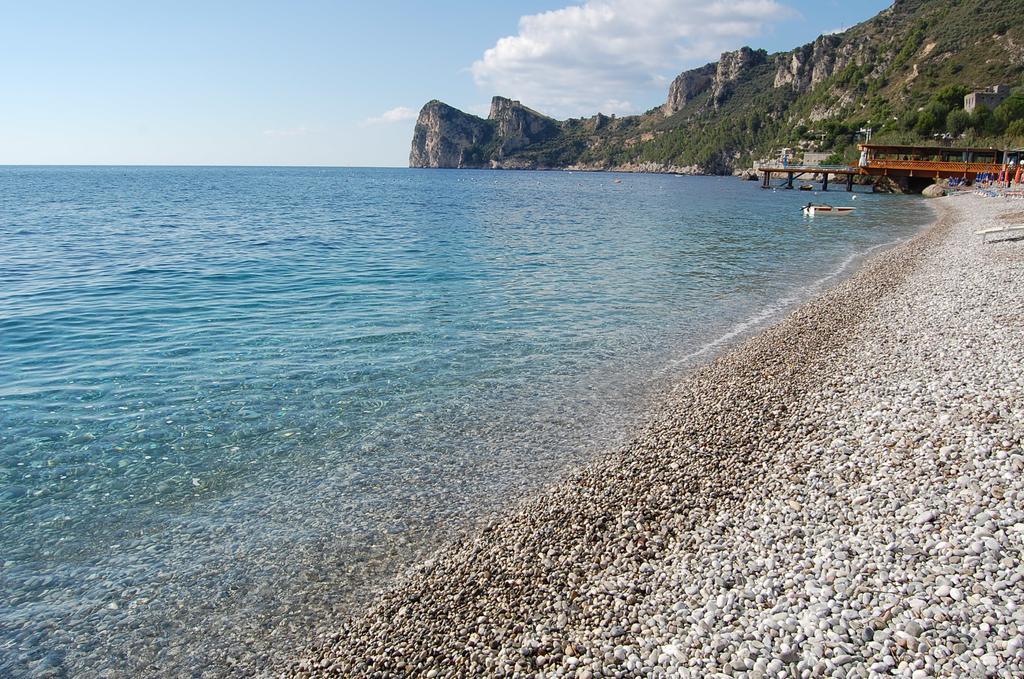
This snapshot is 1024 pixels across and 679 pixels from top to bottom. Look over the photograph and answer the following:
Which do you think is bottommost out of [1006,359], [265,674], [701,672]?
[265,674]

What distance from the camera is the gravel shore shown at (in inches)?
220

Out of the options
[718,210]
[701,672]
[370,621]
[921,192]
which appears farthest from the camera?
[921,192]

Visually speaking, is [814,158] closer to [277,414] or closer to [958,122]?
[958,122]

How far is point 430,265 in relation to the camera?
3108 cm

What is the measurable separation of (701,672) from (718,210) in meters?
68.1

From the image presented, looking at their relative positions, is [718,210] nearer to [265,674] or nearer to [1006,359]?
[1006,359]

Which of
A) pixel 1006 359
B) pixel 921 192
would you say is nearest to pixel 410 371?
pixel 1006 359

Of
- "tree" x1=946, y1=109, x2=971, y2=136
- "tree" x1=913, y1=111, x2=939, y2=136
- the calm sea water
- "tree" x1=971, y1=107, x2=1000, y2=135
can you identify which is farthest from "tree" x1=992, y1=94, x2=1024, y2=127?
the calm sea water

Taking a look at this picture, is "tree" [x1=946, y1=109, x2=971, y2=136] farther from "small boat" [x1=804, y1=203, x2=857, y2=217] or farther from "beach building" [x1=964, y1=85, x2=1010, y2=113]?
"small boat" [x1=804, y1=203, x2=857, y2=217]

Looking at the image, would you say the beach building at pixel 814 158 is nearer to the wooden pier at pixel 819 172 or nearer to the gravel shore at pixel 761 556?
the wooden pier at pixel 819 172

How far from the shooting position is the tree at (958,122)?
344 feet

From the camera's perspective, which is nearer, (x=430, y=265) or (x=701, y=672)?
(x=701, y=672)

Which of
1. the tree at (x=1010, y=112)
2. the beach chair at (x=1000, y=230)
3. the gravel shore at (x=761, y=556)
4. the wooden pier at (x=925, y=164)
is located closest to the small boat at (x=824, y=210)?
the beach chair at (x=1000, y=230)

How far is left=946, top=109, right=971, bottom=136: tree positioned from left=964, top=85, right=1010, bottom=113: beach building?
248cm
